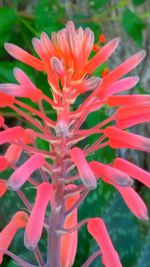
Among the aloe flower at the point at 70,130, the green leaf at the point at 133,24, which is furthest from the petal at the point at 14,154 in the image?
the green leaf at the point at 133,24

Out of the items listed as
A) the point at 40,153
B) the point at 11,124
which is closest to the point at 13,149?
the point at 40,153

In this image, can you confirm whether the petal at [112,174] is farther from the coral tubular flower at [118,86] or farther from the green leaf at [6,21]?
the green leaf at [6,21]

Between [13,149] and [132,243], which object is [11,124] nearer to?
[132,243]

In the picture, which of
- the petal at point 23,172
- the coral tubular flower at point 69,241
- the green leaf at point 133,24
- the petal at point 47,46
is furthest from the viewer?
the green leaf at point 133,24

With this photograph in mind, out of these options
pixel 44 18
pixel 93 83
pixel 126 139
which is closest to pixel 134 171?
pixel 126 139

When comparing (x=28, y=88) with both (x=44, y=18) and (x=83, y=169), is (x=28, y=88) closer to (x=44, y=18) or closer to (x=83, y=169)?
(x=83, y=169)

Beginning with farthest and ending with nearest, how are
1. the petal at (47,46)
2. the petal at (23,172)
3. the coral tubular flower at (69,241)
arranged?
the coral tubular flower at (69,241) < the petal at (47,46) < the petal at (23,172)

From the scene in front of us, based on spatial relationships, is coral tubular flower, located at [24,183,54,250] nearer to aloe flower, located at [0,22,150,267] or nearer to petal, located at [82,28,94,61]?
aloe flower, located at [0,22,150,267]
